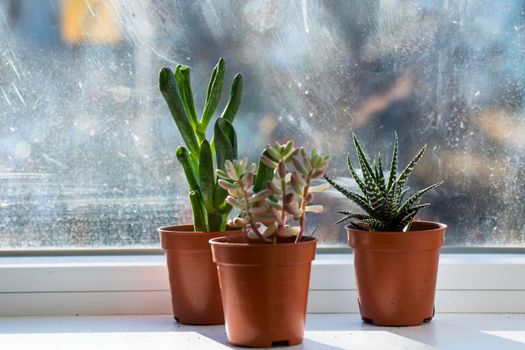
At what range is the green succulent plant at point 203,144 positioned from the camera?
1.22m

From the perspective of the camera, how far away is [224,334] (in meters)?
1.19

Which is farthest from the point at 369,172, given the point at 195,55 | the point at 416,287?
the point at 195,55

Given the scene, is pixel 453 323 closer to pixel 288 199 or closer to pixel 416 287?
pixel 416 287

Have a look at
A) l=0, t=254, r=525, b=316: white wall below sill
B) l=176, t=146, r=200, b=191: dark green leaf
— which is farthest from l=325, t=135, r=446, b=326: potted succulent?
l=176, t=146, r=200, b=191: dark green leaf

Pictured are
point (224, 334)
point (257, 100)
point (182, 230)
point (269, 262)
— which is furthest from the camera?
point (257, 100)

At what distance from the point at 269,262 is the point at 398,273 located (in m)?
0.22

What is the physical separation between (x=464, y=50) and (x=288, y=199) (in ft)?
1.71

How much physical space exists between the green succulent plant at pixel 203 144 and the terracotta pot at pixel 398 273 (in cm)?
21

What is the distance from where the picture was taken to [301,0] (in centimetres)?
144

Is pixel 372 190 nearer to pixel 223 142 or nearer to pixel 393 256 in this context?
pixel 393 256

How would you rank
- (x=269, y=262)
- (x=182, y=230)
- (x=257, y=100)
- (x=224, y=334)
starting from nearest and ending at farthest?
(x=269, y=262)
(x=224, y=334)
(x=182, y=230)
(x=257, y=100)

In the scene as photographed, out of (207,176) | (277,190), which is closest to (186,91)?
(207,176)

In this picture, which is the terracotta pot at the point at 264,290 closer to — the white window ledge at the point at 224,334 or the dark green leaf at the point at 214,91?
the white window ledge at the point at 224,334

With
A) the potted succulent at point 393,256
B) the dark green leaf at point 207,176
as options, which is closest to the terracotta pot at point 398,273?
the potted succulent at point 393,256
